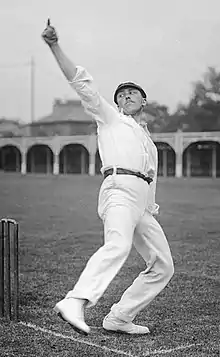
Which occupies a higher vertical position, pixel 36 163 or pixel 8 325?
pixel 36 163

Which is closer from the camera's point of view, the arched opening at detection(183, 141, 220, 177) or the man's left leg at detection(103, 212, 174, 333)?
the man's left leg at detection(103, 212, 174, 333)

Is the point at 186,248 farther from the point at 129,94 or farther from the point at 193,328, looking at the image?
the point at 129,94

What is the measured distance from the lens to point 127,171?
3264mm

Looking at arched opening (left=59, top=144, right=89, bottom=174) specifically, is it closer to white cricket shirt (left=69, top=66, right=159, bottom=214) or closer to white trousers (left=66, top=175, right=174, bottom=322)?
white trousers (left=66, top=175, right=174, bottom=322)

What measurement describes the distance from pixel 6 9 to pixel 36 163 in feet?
5.95

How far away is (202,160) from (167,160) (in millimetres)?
417

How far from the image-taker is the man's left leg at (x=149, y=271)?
11.3ft

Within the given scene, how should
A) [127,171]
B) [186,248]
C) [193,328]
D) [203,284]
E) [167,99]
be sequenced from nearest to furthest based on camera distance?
[127,171]
[193,328]
[203,284]
[186,248]
[167,99]

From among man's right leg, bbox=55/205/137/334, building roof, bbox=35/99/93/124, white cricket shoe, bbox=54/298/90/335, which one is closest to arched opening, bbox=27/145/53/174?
building roof, bbox=35/99/93/124

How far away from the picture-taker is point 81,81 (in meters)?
3.08

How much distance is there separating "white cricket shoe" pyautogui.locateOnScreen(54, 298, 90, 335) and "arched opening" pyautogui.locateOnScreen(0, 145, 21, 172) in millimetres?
5395

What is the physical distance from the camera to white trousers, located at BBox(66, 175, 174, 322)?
122 inches

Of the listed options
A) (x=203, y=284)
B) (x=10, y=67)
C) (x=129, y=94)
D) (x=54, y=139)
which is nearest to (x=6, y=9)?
(x=10, y=67)

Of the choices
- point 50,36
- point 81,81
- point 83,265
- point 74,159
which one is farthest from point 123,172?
point 74,159
